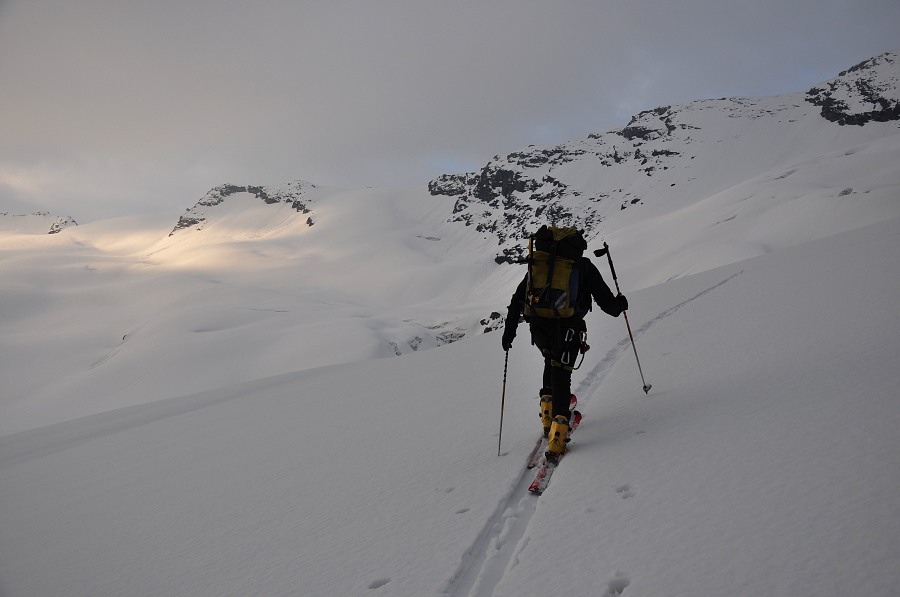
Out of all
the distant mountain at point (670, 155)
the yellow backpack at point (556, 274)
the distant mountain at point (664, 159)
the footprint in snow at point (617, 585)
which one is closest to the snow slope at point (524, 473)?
the footprint in snow at point (617, 585)

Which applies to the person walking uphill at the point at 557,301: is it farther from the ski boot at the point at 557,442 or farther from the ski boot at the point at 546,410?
the ski boot at the point at 557,442

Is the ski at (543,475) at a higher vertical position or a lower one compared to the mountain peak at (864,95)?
lower

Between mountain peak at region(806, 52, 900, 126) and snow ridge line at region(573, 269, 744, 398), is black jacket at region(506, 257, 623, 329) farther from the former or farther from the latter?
mountain peak at region(806, 52, 900, 126)

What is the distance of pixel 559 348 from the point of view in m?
5.14

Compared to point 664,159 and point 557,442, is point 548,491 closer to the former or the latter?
point 557,442

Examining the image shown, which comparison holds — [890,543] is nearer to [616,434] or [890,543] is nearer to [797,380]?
[616,434]

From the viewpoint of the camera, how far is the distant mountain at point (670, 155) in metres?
122

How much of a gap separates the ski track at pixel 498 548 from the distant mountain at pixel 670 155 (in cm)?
12321

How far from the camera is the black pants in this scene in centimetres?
498

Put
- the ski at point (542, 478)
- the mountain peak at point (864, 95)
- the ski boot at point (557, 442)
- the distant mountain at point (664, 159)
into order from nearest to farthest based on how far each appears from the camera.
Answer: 1. the ski at point (542, 478)
2. the ski boot at point (557, 442)
3. the distant mountain at point (664, 159)
4. the mountain peak at point (864, 95)

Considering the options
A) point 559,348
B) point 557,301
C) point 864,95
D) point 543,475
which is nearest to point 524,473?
point 543,475

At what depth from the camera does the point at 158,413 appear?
12938mm

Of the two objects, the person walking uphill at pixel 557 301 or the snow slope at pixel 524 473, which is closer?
the snow slope at pixel 524 473

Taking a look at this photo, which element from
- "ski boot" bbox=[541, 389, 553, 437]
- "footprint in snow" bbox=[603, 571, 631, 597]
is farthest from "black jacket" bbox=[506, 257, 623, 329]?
"footprint in snow" bbox=[603, 571, 631, 597]
